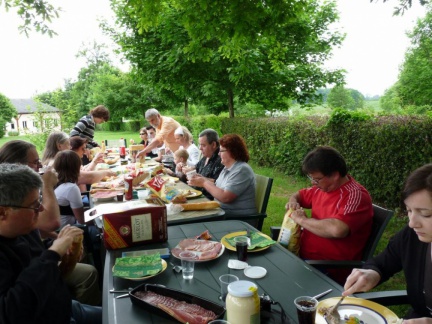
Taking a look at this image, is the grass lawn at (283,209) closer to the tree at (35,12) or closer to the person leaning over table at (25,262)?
the person leaning over table at (25,262)

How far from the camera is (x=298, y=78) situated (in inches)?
421

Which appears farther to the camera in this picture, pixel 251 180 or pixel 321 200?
pixel 251 180

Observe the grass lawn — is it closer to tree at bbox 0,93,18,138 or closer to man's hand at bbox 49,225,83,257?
man's hand at bbox 49,225,83,257

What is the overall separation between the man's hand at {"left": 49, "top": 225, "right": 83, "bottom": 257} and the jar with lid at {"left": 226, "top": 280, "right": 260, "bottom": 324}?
90 centimetres

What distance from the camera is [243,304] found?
1.23 m

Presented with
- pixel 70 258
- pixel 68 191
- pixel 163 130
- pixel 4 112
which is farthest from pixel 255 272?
pixel 4 112

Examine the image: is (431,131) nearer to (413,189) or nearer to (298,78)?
(413,189)

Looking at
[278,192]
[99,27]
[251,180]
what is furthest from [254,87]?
[251,180]

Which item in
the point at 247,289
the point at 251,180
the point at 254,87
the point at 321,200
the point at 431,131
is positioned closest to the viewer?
the point at 247,289

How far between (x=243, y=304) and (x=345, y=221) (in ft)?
4.16

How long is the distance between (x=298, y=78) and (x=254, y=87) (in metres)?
1.49

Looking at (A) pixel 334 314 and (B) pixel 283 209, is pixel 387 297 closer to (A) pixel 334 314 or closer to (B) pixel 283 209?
(A) pixel 334 314

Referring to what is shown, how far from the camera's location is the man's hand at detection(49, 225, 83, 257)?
1.65 meters

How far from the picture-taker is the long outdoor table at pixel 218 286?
148 cm
